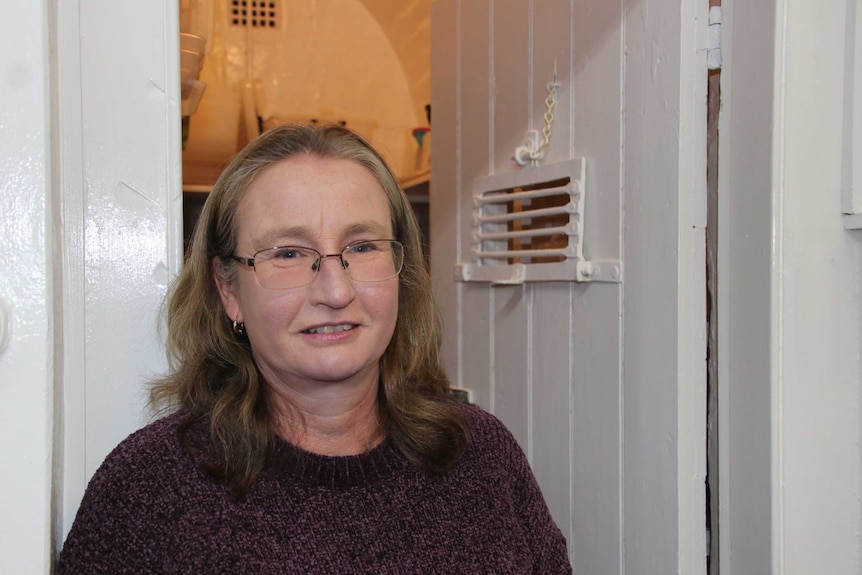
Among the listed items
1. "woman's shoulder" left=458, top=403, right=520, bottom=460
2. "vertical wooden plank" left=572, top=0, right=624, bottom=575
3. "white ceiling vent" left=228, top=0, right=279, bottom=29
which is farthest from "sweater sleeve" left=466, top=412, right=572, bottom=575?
"white ceiling vent" left=228, top=0, right=279, bottom=29

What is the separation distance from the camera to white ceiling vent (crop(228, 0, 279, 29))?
8.70 feet

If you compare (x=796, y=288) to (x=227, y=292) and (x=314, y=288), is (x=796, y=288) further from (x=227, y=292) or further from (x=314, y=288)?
(x=227, y=292)

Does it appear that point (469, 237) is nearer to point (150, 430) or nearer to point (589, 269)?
point (589, 269)

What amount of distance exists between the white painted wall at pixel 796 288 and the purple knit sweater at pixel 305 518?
0.35 metres

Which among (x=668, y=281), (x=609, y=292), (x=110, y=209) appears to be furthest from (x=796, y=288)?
(x=110, y=209)

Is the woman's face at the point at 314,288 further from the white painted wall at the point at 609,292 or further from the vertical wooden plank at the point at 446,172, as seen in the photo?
the vertical wooden plank at the point at 446,172

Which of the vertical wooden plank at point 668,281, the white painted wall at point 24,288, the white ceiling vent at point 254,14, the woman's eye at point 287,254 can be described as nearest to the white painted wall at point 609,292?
the vertical wooden plank at point 668,281

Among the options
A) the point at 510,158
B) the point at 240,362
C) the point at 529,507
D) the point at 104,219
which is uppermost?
the point at 510,158

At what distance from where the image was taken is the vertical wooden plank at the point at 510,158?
150 centimetres

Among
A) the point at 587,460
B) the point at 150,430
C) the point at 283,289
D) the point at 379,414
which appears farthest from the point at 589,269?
the point at 150,430

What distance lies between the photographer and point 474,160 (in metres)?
1.68

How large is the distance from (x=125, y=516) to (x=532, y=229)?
2.99 ft

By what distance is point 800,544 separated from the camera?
1001 mm

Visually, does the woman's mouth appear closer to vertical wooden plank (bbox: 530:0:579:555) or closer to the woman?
the woman
